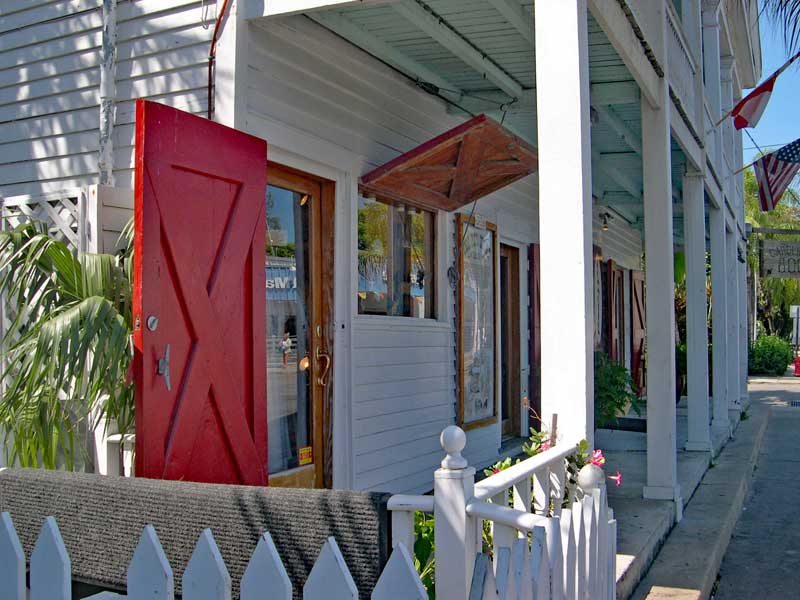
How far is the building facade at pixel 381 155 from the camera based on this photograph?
373 cm

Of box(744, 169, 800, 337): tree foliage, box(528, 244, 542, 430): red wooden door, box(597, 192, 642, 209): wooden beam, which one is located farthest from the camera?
box(744, 169, 800, 337): tree foliage

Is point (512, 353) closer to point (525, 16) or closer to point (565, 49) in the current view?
point (525, 16)

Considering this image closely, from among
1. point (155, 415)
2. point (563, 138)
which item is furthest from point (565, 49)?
point (155, 415)

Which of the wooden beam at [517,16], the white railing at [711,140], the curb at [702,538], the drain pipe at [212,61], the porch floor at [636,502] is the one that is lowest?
the curb at [702,538]

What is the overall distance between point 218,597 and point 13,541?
0.57m

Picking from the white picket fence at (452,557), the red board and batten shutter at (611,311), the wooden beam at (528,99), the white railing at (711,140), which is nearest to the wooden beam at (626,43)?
the wooden beam at (528,99)

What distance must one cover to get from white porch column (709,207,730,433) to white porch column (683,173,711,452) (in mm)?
1944

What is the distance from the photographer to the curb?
435 cm

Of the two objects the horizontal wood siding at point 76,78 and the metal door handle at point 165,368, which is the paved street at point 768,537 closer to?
the metal door handle at point 165,368

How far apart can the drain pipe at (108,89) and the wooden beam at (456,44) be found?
170cm

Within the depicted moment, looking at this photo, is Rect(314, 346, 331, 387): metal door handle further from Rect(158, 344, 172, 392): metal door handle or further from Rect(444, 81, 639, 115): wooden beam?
Rect(444, 81, 639, 115): wooden beam

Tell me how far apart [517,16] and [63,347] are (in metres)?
3.17

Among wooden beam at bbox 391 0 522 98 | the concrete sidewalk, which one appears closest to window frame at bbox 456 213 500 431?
wooden beam at bbox 391 0 522 98

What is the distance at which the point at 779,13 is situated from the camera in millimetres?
6656
